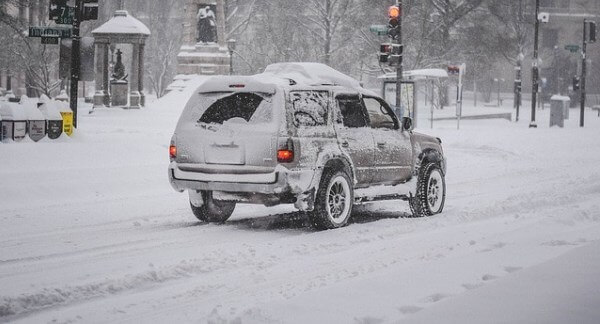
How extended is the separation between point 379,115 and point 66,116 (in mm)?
8908

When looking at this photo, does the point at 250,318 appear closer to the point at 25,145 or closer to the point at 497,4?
the point at 25,145

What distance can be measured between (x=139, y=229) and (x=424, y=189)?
3.97 metres

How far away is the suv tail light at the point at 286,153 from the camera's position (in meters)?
10.4

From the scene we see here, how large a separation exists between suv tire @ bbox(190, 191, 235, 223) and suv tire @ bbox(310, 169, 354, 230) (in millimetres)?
1346

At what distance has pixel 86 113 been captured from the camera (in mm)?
36094

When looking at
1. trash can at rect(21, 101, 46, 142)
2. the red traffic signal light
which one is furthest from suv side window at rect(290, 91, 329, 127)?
the red traffic signal light

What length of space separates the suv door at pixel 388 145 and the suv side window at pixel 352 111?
0.18m

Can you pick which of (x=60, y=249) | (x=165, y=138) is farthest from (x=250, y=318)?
(x=165, y=138)

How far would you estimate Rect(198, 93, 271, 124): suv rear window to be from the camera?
1066 centimetres

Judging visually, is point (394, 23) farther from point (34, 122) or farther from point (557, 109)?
point (557, 109)

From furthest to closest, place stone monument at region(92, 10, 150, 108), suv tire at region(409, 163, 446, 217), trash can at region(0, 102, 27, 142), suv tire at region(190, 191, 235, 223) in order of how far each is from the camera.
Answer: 1. stone monument at region(92, 10, 150, 108)
2. trash can at region(0, 102, 27, 142)
3. suv tire at region(409, 163, 446, 217)
4. suv tire at region(190, 191, 235, 223)

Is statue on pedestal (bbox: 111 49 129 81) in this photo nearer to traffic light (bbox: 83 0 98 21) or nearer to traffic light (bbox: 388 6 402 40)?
traffic light (bbox: 388 6 402 40)

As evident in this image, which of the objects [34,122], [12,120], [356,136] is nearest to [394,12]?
[34,122]

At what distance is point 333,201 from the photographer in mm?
11062
